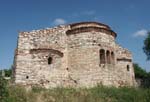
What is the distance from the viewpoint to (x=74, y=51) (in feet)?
66.3

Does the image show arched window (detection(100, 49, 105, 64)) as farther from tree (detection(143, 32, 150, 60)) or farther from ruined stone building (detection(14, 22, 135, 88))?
tree (detection(143, 32, 150, 60))

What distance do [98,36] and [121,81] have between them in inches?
131

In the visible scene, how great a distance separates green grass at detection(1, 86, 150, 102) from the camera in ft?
48.6

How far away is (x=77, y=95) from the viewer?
15.9 metres

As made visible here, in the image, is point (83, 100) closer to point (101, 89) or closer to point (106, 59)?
point (101, 89)

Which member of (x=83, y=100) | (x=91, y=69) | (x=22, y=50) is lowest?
(x=83, y=100)

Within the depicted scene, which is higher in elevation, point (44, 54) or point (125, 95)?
point (44, 54)

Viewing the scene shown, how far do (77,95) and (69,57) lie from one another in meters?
4.92

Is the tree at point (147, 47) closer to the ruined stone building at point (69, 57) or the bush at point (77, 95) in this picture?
the ruined stone building at point (69, 57)

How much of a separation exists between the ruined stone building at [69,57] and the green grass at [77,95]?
80.4 inches

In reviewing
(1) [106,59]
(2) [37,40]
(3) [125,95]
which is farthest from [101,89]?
(2) [37,40]

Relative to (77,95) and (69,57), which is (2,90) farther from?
(69,57)


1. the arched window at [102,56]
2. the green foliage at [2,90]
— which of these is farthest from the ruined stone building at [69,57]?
the green foliage at [2,90]

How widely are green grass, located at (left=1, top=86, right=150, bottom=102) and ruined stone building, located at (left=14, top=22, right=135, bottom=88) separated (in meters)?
2.04
